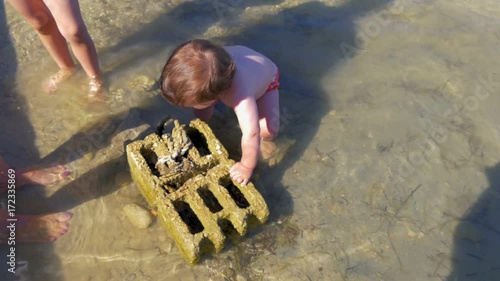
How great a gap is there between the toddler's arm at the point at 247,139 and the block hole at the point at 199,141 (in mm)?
365

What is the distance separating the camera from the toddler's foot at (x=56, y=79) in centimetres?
405

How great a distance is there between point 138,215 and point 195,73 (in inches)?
45.8

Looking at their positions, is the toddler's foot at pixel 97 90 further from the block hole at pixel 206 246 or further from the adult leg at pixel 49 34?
the block hole at pixel 206 246

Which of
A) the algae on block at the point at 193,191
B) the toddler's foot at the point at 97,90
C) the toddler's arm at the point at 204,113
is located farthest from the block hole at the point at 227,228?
the toddler's foot at the point at 97,90

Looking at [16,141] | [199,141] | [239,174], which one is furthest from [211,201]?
[16,141]

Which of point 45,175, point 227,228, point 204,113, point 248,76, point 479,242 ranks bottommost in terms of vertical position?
point 479,242

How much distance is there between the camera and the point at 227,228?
3.19 metres

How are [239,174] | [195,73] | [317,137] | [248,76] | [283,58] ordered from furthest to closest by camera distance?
[283,58] → [317,137] → [248,76] → [239,174] → [195,73]

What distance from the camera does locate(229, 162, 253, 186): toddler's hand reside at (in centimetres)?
315

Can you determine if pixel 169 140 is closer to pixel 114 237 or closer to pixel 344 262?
pixel 114 237

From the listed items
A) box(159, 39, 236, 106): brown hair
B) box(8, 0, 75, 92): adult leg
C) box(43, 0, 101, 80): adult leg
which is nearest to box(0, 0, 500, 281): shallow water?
box(8, 0, 75, 92): adult leg

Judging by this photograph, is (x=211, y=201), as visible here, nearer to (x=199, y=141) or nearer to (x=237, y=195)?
(x=237, y=195)

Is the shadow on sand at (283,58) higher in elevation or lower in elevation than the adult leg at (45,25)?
lower

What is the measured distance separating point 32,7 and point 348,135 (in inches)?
105
